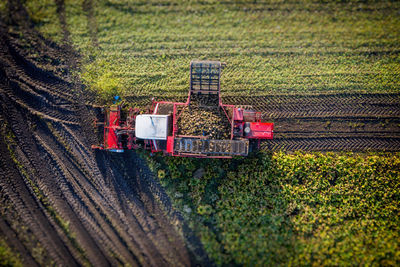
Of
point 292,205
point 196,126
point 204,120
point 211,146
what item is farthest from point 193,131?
point 292,205

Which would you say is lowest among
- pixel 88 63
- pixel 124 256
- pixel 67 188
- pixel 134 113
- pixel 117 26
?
pixel 124 256

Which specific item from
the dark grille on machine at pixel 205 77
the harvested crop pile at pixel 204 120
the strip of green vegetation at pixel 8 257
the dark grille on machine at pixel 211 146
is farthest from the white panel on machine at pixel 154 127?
the strip of green vegetation at pixel 8 257

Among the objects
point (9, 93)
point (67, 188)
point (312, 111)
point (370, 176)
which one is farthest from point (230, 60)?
Result: point (9, 93)

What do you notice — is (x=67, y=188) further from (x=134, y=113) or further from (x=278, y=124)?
(x=278, y=124)

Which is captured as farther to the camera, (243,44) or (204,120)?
(243,44)

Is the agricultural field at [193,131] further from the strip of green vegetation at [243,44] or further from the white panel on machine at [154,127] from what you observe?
the white panel on machine at [154,127]

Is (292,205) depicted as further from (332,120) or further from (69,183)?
(69,183)
